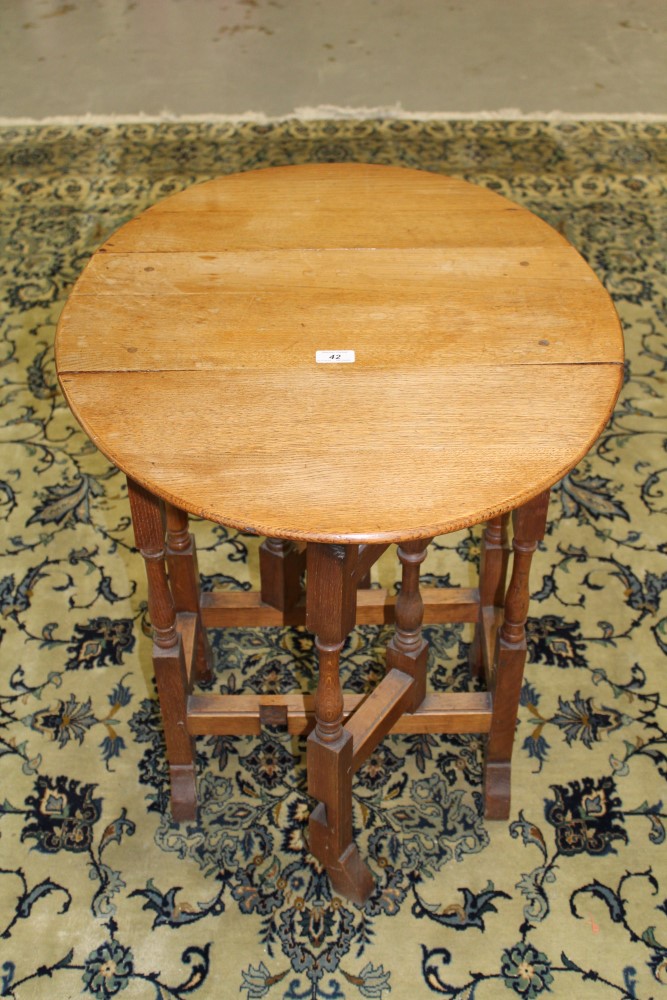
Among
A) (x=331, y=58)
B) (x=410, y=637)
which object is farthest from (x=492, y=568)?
(x=331, y=58)

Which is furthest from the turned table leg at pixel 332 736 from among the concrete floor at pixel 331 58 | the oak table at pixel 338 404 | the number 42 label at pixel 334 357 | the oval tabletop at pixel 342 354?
the concrete floor at pixel 331 58

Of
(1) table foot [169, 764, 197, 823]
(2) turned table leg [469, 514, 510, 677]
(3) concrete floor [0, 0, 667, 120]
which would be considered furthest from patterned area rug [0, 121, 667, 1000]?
(3) concrete floor [0, 0, 667, 120]

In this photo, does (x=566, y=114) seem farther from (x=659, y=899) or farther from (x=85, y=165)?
(x=659, y=899)

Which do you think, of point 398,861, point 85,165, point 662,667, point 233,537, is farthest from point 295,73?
point 398,861

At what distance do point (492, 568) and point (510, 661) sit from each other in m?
0.30

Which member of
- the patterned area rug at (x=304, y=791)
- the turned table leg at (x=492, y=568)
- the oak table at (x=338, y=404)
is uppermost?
the oak table at (x=338, y=404)

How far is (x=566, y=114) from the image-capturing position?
398 centimetres

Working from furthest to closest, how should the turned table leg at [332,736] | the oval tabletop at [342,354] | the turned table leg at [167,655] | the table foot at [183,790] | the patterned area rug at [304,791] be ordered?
the table foot at [183,790], the patterned area rug at [304,791], the turned table leg at [167,655], the turned table leg at [332,736], the oval tabletop at [342,354]

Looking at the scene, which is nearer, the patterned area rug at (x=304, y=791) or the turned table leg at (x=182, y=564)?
the patterned area rug at (x=304, y=791)

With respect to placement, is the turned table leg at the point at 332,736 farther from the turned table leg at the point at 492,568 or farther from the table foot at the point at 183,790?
the turned table leg at the point at 492,568

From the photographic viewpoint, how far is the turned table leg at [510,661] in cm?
143

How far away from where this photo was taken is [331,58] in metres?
4.50

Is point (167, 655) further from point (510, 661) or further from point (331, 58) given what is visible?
point (331, 58)

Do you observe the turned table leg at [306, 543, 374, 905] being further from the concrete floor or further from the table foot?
the concrete floor
